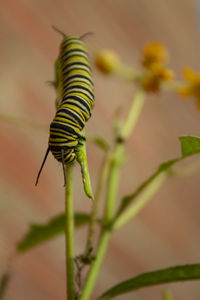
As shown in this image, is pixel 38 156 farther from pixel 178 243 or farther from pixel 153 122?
pixel 178 243

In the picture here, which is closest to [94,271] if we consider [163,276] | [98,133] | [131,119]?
[163,276]

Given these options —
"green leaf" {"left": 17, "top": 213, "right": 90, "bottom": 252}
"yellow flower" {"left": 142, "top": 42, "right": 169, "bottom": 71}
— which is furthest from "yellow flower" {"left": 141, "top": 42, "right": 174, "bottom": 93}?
"green leaf" {"left": 17, "top": 213, "right": 90, "bottom": 252}

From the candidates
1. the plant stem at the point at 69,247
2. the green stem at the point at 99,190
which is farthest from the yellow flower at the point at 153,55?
the plant stem at the point at 69,247

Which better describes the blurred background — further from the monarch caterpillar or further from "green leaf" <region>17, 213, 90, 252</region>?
the monarch caterpillar

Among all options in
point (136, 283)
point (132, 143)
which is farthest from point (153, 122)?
point (136, 283)

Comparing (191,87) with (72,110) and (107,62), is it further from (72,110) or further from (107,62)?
(72,110)
